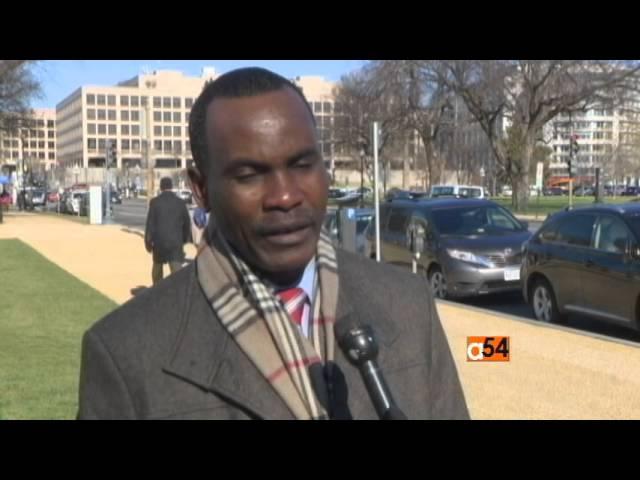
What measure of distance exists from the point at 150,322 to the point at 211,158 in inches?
14.4

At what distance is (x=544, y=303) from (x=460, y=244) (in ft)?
7.72

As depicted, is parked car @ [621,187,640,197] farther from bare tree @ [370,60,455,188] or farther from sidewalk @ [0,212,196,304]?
sidewalk @ [0,212,196,304]

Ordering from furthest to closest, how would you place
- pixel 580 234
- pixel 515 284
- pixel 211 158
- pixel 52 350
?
pixel 515 284 → pixel 580 234 → pixel 52 350 → pixel 211 158

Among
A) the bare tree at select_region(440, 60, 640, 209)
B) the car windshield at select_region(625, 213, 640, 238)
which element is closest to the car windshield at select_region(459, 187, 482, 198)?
the bare tree at select_region(440, 60, 640, 209)

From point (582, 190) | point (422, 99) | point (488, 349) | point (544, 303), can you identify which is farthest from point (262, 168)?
point (582, 190)

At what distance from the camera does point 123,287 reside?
47.2 ft

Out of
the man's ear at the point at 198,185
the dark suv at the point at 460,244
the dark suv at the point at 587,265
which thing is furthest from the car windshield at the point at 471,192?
the man's ear at the point at 198,185

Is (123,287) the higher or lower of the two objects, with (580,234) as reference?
lower

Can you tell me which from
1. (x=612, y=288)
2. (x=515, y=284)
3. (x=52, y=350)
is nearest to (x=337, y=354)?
(x=52, y=350)

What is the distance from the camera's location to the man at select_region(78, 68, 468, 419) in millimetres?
1710

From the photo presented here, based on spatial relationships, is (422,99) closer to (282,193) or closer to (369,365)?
(282,193)

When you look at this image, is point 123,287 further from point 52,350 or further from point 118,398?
point 118,398

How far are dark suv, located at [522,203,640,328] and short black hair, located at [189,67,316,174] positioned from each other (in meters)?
8.75

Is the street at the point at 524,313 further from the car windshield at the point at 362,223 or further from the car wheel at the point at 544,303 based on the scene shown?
the car windshield at the point at 362,223
